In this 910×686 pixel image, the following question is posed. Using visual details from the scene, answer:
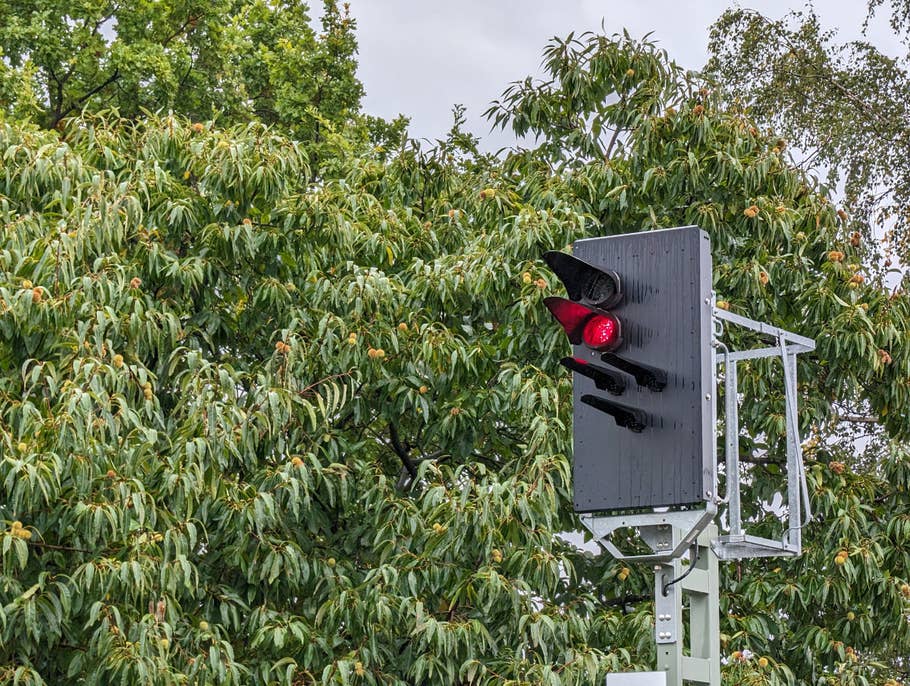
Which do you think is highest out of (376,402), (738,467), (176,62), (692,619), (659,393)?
A: (176,62)

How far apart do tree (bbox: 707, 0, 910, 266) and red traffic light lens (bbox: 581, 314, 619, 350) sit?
16.9 meters

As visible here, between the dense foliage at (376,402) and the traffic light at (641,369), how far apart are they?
3.48 metres

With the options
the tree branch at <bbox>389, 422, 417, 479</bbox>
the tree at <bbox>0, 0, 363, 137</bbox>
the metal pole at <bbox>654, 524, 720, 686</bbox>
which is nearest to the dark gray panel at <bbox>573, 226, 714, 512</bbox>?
the metal pole at <bbox>654, 524, 720, 686</bbox>

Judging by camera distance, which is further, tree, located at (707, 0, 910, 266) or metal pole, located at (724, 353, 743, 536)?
tree, located at (707, 0, 910, 266)

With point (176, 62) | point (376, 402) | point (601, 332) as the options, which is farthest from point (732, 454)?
point (176, 62)

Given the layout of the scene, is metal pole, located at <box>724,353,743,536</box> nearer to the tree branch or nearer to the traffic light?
the traffic light

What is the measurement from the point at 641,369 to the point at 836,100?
18.0m

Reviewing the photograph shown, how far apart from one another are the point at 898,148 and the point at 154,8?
9866mm

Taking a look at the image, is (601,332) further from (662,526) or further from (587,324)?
(662,526)

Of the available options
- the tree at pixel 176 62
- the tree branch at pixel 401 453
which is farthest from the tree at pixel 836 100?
the tree branch at pixel 401 453

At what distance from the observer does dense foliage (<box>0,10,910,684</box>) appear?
24.2 feet

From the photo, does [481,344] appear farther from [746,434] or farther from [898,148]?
[898,148]

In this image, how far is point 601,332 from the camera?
410 centimetres

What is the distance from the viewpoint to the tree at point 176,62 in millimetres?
18625
